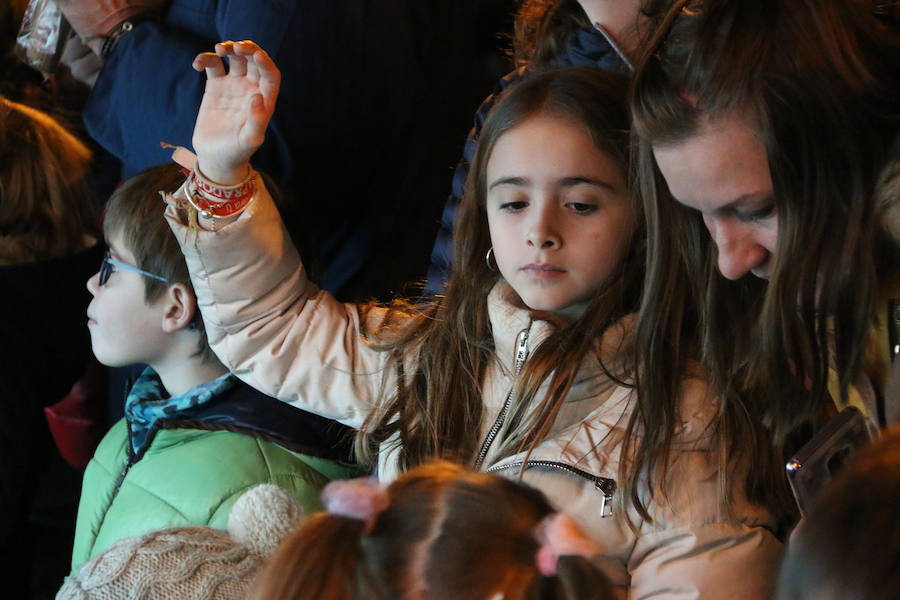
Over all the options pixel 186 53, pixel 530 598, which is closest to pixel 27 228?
pixel 186 53

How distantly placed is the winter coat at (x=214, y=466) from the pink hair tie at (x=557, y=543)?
968mm

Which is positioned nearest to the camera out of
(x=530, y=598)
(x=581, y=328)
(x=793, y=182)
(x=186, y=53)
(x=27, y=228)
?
(x=530, y=598)

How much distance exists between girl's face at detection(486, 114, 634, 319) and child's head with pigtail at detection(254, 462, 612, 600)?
0.54m

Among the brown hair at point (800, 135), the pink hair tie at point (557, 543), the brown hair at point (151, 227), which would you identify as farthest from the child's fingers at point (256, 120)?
the pink hair tie at point (557, 543)

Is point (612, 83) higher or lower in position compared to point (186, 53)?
higher

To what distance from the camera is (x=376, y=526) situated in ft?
3.51

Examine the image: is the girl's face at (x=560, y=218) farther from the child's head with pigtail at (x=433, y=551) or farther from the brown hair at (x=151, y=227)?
the brown hair at (x=151, y=227)

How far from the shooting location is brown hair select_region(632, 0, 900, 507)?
4.00 ft

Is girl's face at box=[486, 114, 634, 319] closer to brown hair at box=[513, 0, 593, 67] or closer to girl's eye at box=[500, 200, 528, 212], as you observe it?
girl's eye at box=[500, 200, 528, 212]

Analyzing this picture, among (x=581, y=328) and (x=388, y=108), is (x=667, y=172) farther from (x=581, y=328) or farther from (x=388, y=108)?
(x=388, y=108)

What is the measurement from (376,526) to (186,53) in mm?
1383

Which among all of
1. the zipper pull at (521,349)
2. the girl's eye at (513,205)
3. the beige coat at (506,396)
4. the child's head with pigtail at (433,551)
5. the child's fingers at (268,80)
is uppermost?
the child's fingers at (268,80)

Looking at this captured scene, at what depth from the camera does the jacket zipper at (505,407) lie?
1.62 meters

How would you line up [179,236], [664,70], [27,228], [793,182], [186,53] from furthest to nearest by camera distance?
[27,228] < [186,53] < [179,236] < [664,70] < [793,182]
